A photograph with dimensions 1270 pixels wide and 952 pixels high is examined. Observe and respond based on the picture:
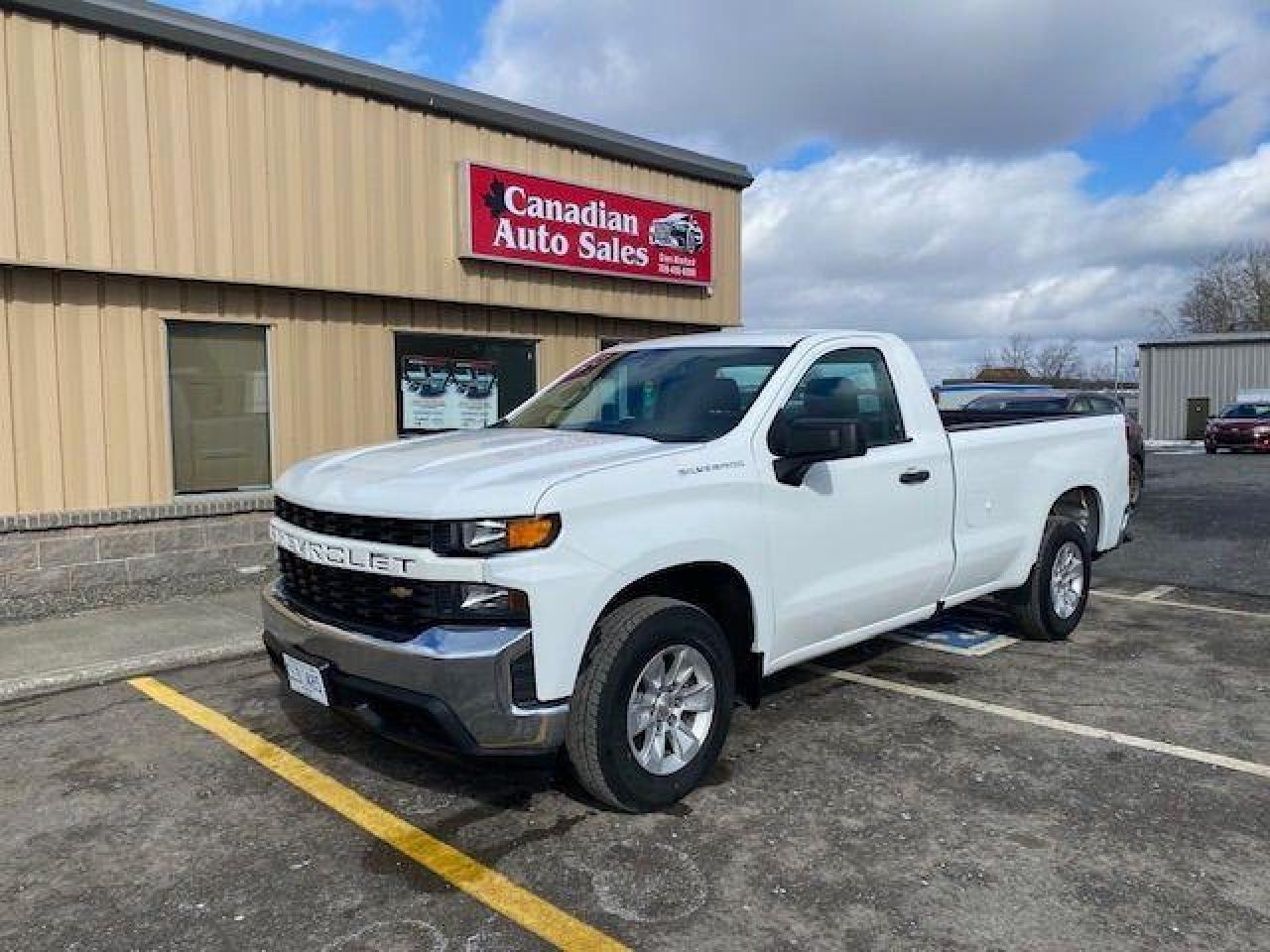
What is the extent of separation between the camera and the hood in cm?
353

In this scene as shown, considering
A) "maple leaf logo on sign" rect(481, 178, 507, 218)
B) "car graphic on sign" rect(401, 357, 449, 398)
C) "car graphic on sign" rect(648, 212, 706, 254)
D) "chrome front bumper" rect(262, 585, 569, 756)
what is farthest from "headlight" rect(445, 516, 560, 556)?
"car graphic on sign" rect(648, 212, 706, 254)

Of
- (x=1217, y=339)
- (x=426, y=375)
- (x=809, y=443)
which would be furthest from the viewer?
(x=1217, y=339)

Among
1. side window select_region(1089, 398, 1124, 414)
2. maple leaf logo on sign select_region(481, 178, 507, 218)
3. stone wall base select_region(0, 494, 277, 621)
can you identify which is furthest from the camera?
side window select_region(1089, 398, 1124, 414)

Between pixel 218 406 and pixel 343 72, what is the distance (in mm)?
3155

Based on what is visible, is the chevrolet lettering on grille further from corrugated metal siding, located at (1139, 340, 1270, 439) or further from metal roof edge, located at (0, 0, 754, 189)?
corrugated metal siding, located at (1139, 340, 1270, 439)

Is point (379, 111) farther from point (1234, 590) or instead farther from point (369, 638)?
point (1234, 590)

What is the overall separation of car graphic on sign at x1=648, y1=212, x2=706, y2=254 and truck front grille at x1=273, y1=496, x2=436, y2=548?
8345mm

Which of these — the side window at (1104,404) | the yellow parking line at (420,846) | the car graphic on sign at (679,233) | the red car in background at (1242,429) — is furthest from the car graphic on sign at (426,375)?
the red car in background at (1242,429)

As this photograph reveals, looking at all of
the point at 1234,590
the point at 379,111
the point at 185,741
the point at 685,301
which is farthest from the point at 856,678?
the point at 685,301

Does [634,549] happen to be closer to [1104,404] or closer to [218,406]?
[218,406]

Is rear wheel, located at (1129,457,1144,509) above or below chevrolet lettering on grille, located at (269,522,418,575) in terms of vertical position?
below

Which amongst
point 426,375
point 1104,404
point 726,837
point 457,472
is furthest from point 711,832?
point 1104,404

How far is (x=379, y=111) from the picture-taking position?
933 cm

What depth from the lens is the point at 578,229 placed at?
434 inches
